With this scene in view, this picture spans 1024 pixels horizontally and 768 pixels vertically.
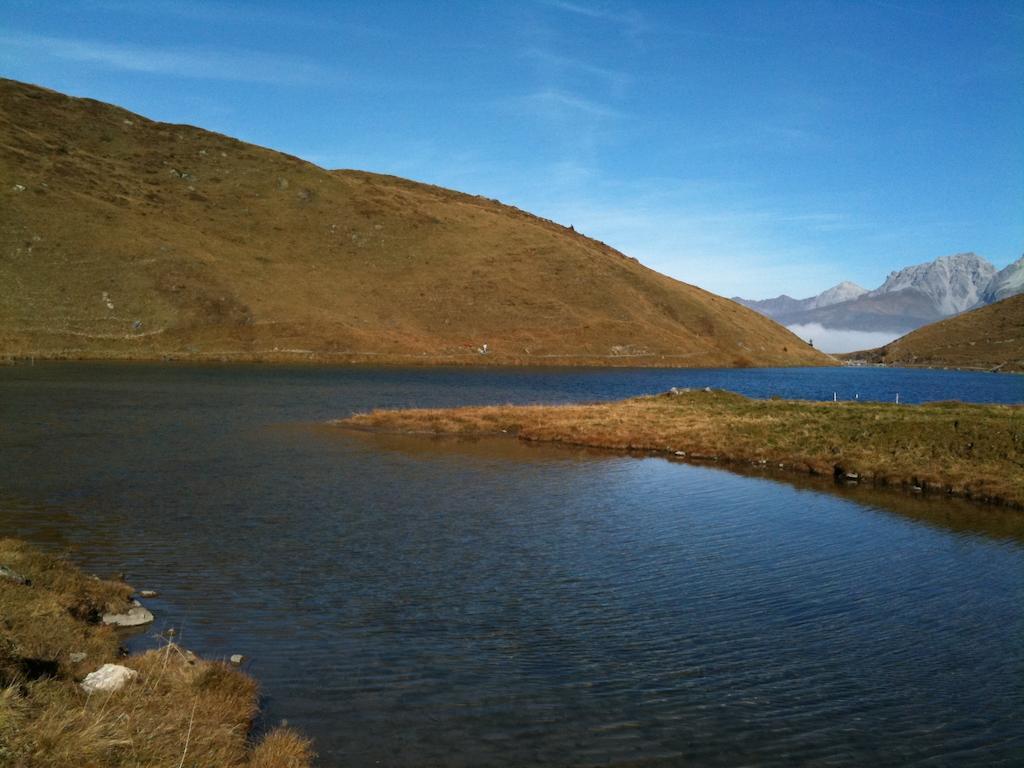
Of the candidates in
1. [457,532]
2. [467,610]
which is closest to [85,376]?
[457,532]

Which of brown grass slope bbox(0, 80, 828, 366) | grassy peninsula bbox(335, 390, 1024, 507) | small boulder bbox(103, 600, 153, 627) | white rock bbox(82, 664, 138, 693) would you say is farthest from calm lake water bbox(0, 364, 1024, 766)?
brown grass slope bbox(0, 80, 828, 366)

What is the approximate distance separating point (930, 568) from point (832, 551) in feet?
9.26

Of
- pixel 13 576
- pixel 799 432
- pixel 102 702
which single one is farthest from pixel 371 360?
pixel 102 702

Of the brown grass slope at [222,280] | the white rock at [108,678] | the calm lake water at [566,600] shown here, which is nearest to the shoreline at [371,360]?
the brown grass slope at [222,280]

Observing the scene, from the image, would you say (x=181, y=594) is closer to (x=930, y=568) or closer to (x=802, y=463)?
(x=930, y=568)

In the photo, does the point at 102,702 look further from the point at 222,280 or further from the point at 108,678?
the point at 222,280

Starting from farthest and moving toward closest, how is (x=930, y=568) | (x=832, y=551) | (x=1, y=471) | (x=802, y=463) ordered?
(x=802, y=463), (x=1, y=471), (x=832, y=551), (x=930, y=568)

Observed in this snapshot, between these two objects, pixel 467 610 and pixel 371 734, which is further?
pixel 467 610

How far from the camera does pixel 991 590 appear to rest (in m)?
19.6

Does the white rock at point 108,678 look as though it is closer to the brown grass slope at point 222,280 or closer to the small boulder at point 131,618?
the small boulder at point 131,618

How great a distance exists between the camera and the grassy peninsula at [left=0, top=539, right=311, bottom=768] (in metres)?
8.15

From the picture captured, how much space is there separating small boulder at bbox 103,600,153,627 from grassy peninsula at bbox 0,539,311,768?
0.27m

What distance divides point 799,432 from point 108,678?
41.9 meters

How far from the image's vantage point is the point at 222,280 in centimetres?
15488
